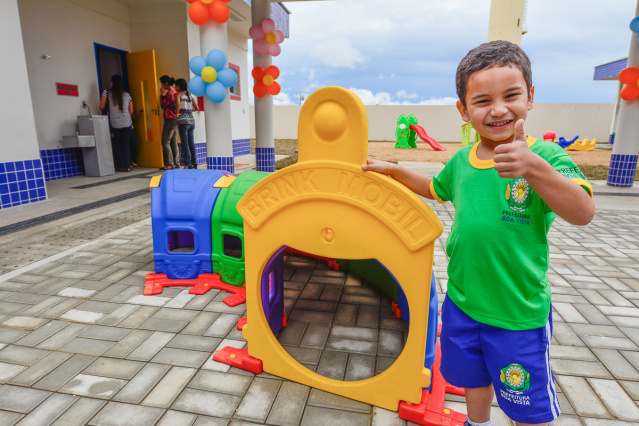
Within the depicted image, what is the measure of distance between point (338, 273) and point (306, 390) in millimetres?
1671

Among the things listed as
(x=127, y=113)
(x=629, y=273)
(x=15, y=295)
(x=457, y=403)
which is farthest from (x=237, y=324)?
(x=127, y=113)

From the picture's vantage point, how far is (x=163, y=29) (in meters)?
10.1

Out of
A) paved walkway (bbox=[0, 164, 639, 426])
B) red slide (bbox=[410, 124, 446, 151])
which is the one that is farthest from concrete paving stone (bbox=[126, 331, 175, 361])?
red slide (bbox=[410, 124, 446, 151])

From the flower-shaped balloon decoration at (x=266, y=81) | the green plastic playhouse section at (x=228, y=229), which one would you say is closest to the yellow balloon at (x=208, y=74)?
the flower-shaped balloon decoration at (x=266, y=81)

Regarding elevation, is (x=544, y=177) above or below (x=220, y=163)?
above

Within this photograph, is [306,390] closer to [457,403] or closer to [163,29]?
[457,403]

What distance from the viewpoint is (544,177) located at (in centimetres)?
110

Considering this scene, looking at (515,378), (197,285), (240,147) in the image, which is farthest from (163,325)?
(240,147)

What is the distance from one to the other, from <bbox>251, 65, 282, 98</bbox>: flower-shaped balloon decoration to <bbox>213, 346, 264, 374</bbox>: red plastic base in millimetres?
7328

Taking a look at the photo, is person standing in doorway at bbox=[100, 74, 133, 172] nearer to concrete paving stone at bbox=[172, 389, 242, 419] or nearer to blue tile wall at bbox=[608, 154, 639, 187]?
concrete paving stone at bbox=[172, 389, 242, 419]

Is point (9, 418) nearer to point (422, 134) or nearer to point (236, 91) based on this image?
point (236, 91)

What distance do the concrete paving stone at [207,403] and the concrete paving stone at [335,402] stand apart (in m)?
0.38

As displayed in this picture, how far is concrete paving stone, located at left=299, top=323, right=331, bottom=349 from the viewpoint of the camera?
252cm

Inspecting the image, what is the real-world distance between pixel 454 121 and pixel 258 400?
2556 cm
